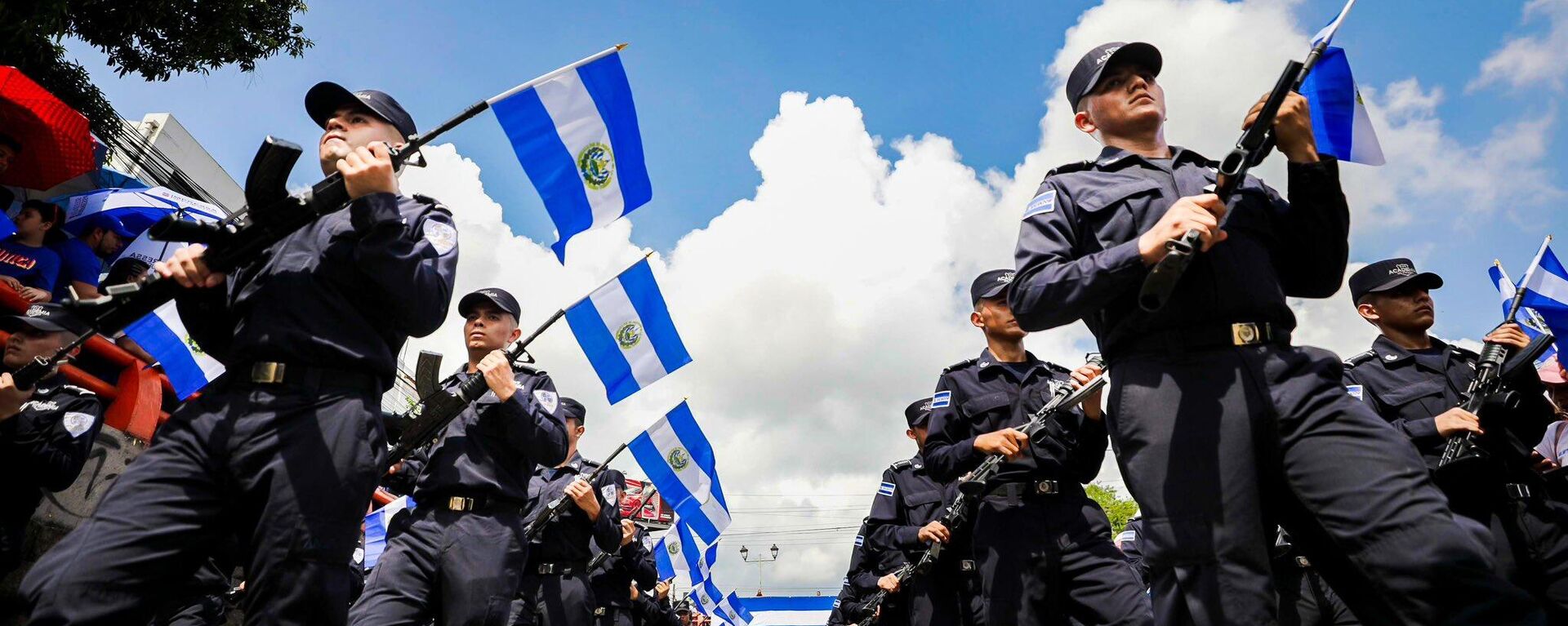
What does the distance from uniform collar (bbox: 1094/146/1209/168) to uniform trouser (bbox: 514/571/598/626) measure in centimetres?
591

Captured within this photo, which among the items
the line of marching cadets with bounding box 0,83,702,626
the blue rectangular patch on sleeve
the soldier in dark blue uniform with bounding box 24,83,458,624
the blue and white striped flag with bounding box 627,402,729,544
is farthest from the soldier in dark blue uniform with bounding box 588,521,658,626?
the blue rectangular patch on sleeve

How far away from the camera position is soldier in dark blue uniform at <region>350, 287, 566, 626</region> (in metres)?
4.86

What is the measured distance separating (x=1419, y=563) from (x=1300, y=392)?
482 millimetres

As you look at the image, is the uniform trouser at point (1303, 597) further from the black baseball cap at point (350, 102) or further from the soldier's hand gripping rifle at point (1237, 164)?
the black baseball cap at point (350, 102)

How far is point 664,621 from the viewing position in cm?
1623

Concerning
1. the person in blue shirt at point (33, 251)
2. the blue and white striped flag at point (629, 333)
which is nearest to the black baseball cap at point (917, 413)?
the blue and white striped flag at point (629, 333)

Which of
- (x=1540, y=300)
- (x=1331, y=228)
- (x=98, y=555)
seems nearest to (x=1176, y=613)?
(x=1331, y=228)

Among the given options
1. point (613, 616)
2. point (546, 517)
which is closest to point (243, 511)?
point (546, 517)

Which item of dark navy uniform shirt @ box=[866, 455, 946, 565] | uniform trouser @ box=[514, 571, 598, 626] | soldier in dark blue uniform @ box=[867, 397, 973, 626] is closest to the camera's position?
uniform trouser @ box=[514, 571, 598, 626]

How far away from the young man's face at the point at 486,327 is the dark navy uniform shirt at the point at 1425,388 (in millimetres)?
4925

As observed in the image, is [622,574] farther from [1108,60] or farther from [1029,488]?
[1108,60]

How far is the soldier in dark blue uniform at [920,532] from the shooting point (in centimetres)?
774

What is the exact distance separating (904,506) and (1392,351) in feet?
15.3

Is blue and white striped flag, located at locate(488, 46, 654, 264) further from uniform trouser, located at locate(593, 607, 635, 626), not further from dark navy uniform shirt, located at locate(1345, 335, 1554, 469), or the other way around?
uniform trouser, located at locate(593, 607, 635, 626)
